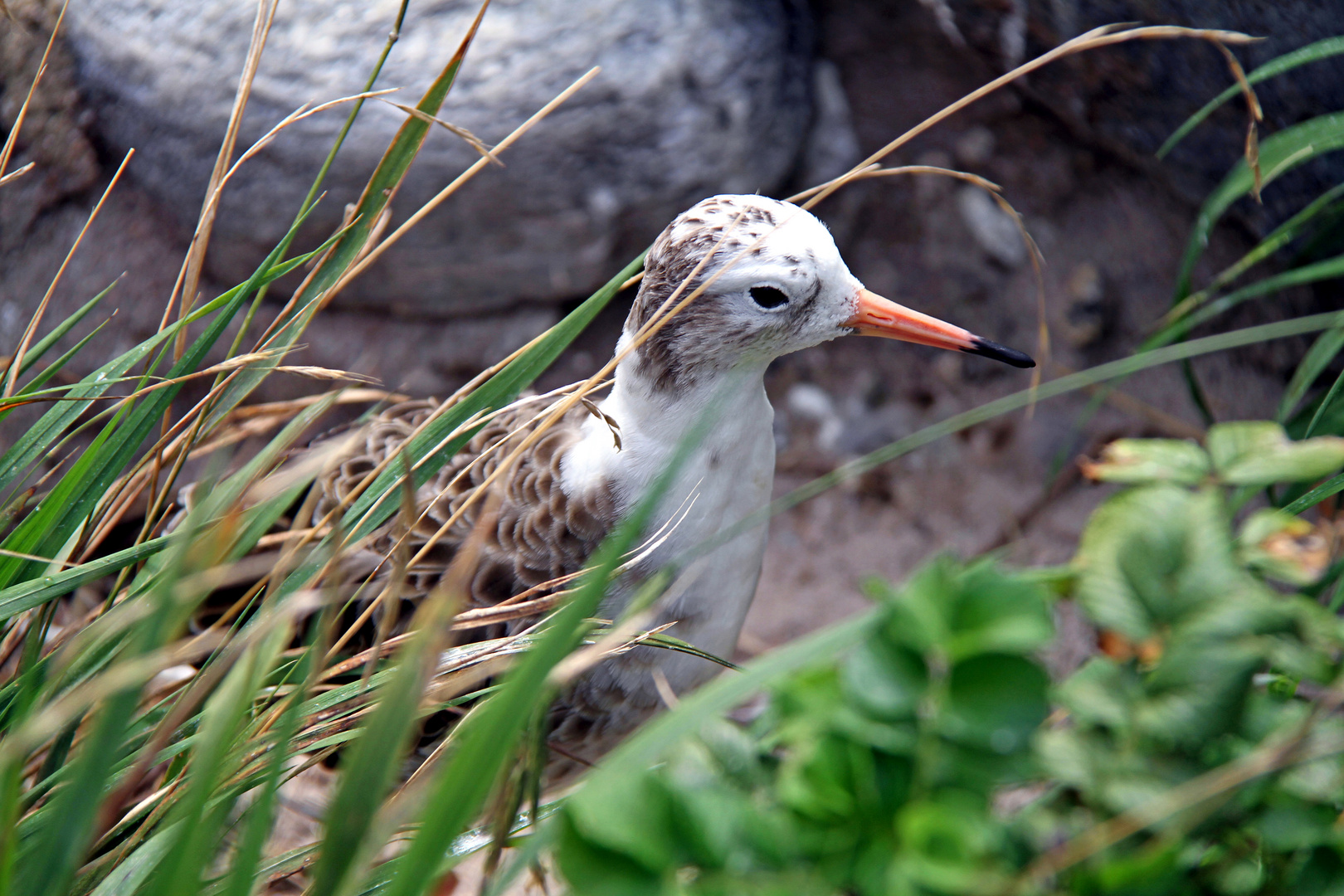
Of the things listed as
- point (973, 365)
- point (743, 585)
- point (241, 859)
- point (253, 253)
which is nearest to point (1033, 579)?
point (241, 859)

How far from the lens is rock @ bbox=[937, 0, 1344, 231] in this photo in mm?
1802

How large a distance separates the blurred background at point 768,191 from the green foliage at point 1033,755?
1383 millimetres

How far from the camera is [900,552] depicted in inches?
103

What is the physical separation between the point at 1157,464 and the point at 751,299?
2.55 feet

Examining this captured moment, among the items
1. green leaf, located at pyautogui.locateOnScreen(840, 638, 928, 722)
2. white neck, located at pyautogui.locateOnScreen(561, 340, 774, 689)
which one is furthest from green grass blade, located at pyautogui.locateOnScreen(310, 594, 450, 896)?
white neck, located at pyautogui.locateOnScreen(561, 340, 774, 689)

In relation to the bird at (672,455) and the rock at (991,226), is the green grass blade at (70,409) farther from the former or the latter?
the rock at (991,226)

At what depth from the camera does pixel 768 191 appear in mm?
2633

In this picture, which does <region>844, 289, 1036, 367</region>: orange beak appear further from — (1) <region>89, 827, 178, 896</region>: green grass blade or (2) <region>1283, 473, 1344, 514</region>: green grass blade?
(1) <region>89, 827, 178, 896</region>: green grass blade

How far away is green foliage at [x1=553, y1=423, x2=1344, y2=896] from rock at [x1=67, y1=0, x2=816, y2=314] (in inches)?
78.4

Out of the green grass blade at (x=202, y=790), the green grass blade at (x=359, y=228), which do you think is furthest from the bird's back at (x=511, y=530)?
the green grass blade at (x=202, y=790)

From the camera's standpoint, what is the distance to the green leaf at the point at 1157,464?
0.64 meters

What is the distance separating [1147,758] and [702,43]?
216 cm

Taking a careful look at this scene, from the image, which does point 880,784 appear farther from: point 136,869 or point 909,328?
point 909,328

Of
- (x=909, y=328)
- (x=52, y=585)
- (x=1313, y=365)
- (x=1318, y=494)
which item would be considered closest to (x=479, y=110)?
(x=909, y=328)
